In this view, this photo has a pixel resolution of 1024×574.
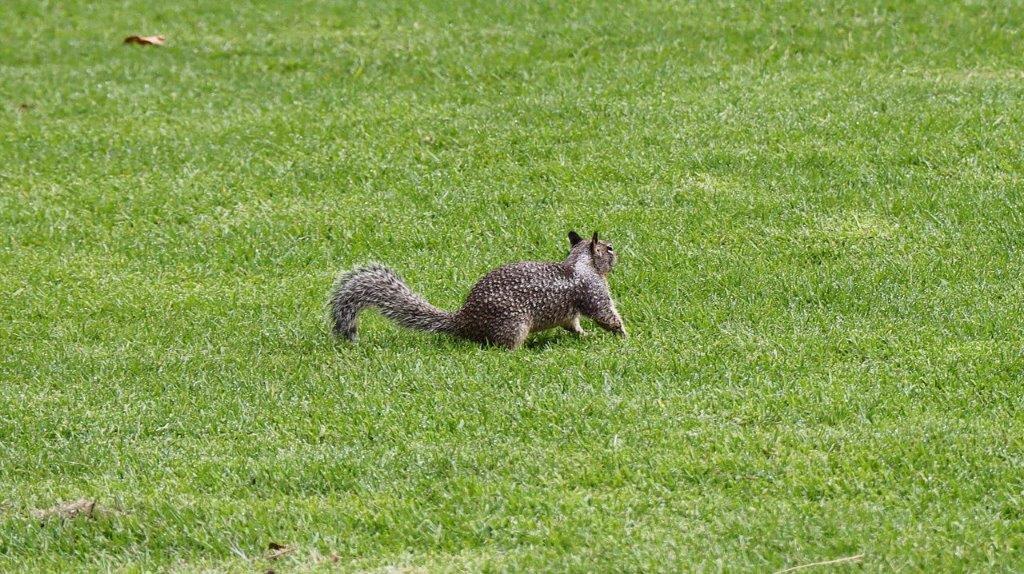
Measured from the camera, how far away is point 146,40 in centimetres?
1463

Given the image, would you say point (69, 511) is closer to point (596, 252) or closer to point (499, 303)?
point (499, 303)

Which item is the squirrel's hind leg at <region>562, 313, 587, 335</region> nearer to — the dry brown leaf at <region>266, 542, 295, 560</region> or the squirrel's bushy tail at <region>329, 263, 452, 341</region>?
the squirrel's bushy tail at <region>329, 263, 452, 341</region>

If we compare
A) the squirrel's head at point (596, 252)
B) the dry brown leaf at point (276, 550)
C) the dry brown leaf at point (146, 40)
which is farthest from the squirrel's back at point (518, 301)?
the dry brown leaf at point (146, 40)

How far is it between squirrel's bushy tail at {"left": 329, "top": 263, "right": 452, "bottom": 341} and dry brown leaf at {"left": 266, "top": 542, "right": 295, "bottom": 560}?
222cm

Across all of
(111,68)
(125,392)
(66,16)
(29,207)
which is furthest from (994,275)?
(66,16)

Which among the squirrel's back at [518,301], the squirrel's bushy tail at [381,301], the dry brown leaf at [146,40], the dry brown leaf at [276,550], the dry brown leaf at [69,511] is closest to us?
the dry brown leaf at [276,550]

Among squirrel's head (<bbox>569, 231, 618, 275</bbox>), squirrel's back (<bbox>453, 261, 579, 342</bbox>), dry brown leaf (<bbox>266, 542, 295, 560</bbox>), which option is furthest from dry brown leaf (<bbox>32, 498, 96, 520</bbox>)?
squirrel's head (<bbox>569, 231, 618, 275</bbox>)

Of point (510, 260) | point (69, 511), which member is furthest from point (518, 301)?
point (69, 511)

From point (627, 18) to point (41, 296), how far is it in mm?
7067

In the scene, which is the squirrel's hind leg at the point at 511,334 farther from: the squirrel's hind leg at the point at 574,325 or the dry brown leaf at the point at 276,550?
the dry brown leaf at the point at 276,550

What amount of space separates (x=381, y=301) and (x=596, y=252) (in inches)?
49.7

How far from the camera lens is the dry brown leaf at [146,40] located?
576 inches

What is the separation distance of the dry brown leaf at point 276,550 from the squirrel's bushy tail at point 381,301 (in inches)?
87.4

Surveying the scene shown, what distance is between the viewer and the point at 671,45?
1329cm
